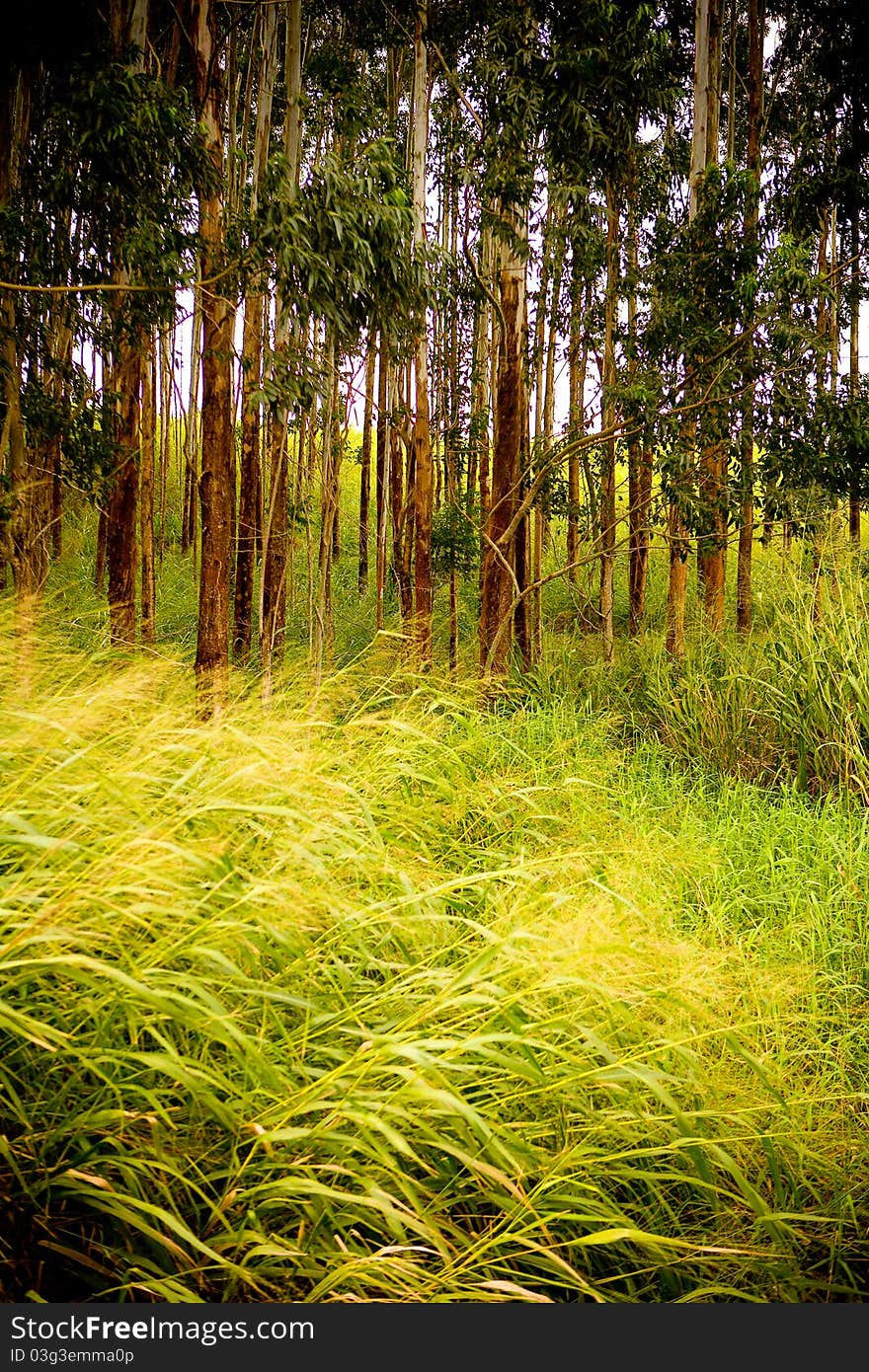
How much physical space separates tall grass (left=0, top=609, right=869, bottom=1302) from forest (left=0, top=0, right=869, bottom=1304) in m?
0.01

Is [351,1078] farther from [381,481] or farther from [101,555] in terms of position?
[101,555]

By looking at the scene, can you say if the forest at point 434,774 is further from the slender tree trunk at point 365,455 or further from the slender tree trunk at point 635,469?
the slender tree trunk at point 365,455

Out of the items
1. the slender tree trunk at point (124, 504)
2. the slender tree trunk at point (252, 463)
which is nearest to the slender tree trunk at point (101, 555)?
the slender tree trunk at point (252, 463)

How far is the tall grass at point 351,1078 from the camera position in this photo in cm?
148

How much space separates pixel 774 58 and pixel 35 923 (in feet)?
61.8

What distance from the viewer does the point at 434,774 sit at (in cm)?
405

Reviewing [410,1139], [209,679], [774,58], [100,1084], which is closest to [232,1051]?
[100,1084]

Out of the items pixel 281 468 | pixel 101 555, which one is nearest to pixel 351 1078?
pixel 281 468

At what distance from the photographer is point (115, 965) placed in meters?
1.71

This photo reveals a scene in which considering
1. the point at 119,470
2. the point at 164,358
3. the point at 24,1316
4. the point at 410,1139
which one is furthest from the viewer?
the point at 164,358

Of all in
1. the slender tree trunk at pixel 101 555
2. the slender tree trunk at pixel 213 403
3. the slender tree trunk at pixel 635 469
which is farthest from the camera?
the slender tree trunk at pixel 101 555

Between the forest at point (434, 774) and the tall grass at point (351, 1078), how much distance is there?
0.05 ft

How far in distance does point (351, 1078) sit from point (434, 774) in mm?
2404

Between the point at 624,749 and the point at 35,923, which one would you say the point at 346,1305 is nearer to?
the point at 35,923
